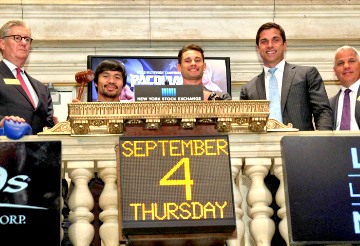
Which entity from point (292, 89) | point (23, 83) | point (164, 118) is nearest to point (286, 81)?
point (292, 89)

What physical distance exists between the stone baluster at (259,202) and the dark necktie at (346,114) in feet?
5.41

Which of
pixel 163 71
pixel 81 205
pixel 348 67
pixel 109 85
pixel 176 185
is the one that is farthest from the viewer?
pixel 163 71

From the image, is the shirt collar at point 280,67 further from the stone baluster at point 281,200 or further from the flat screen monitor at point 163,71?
the flat screen monitor at point 163,71

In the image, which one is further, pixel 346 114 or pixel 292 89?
pixel 346 114

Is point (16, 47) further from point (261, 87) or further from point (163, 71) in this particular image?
point (163, 71)

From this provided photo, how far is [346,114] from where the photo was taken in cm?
757

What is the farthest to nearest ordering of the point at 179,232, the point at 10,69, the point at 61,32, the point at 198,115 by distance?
the point at 61,32
the point at 10,69
the point at 198,115
the point at 179,232

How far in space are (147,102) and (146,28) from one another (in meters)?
4.91

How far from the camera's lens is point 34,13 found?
10617mm

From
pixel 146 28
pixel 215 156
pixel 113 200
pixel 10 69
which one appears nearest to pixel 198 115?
pixel 215 156

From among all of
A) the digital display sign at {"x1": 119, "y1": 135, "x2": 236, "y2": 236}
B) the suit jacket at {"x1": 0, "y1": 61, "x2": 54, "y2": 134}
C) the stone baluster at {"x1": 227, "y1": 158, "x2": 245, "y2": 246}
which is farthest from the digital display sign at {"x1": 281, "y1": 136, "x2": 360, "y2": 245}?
the suit jacket at {"x1": 0, "y1": 61, "x2": 54, "y2": 134}

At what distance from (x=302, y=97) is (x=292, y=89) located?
4.6 inches

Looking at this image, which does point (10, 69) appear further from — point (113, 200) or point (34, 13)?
point (34, 13)

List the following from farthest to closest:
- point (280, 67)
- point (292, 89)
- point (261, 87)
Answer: point (280, 67) → point (261, 87) → point (292, 89)
